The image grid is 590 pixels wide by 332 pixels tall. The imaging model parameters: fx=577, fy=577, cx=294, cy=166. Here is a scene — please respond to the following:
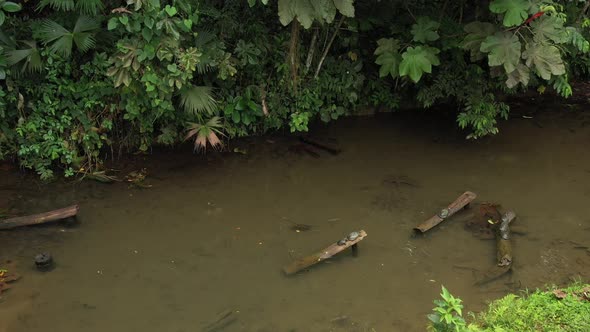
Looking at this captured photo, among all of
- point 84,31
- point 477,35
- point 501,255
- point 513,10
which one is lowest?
point 501,255

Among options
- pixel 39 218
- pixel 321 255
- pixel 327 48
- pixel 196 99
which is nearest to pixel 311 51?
pixel 327 48

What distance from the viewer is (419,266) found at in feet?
18.6

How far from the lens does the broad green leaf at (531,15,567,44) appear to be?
6520 mm

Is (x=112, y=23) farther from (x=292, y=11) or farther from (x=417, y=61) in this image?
(x=417, y=61)

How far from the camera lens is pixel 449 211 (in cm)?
625

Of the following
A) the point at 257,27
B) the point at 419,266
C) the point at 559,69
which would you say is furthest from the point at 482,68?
the point at 419,266

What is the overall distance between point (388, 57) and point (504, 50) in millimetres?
1485

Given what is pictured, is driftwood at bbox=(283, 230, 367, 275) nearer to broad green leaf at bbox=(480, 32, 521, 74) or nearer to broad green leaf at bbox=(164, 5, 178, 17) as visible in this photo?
broad green leaf at bbox=(480, 32, 521, 74)

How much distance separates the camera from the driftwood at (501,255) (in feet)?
18.1

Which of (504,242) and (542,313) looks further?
(504,242)

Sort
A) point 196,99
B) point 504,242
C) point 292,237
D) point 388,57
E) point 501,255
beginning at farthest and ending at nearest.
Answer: point 388,57 → point 196,99 → point 292,237 → point 504,242 → point 501,255

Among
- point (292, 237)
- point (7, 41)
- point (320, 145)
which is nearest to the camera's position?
point (292, 237)

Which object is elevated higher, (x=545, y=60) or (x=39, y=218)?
(x=545, y=60)

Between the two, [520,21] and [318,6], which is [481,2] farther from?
[318,6]
